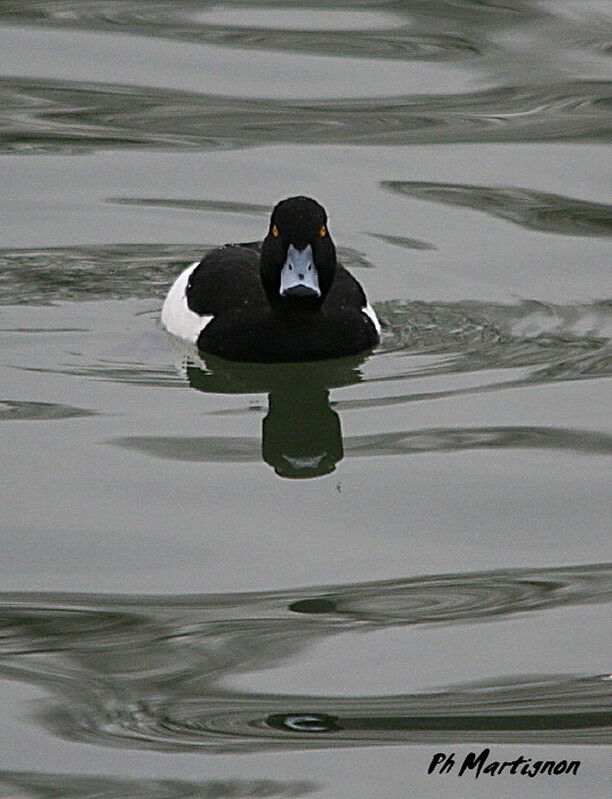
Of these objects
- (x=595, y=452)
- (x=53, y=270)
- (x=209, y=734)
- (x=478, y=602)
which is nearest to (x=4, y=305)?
(x=53, y=270)

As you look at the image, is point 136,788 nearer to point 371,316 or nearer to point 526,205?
point 371,316

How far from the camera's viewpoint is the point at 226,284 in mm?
9906

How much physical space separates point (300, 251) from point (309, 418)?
2.77 ft

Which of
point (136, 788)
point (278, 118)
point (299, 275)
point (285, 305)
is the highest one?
point (278, 118)

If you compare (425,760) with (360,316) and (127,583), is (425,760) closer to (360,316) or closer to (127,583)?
(127,583)

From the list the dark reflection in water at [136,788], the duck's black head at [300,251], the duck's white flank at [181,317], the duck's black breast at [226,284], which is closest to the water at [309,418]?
the dark reflection in water at [136,788]

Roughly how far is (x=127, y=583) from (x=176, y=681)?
798 millimetres

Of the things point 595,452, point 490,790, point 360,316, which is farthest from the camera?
point 360,316

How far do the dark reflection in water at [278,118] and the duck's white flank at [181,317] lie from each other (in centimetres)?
293

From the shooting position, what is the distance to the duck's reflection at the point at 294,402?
8125mm

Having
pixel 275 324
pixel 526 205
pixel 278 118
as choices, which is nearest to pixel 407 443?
pixel 275 324

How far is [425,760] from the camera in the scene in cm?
545

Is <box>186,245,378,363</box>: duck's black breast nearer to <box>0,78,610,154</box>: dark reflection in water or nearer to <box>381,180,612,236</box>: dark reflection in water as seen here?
<box>381,180,612,236</box>: dark reflection in water

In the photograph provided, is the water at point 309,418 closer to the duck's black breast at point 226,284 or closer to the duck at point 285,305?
the duck at point 285,305
